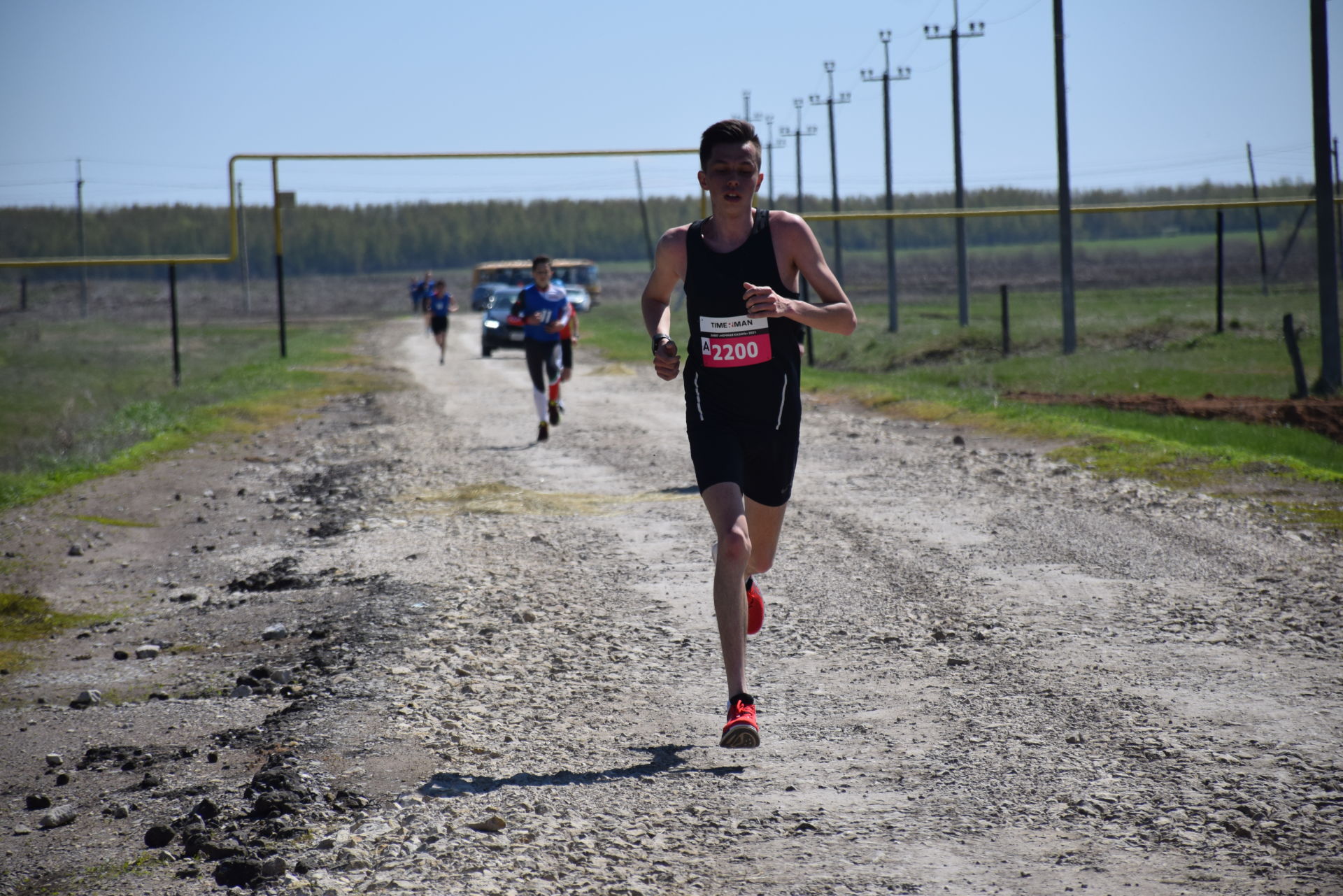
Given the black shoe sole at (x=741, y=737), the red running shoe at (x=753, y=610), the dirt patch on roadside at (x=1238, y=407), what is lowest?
the black shoe sole at (x=741, y=737)

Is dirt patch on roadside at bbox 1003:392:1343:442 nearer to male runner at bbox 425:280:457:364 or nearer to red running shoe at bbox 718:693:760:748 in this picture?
red running shoe at bbox 718:693:760:748

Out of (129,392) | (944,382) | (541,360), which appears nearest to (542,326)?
(541,360)

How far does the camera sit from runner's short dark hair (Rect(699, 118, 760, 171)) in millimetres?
4566

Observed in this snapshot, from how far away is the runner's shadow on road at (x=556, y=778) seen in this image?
4.00 metres

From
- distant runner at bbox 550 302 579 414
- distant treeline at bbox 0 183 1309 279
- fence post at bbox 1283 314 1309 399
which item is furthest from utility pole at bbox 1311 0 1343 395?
distant treeline at bbox 0 183 1309 279

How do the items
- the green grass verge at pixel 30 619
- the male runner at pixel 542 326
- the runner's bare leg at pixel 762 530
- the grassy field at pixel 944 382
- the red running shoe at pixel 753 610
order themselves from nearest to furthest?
the runner's bare leg at pixel 762 530
the red running shoe at pixel 753 610
the green grass verge at pixel 30 619
the grassy field at pixel 944 382
the male runner at pixel 542 326

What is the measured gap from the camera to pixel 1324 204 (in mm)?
16781

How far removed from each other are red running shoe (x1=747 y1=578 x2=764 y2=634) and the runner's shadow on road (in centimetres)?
89

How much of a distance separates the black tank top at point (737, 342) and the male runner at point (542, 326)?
932cm

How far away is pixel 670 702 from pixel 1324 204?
15.3 meters

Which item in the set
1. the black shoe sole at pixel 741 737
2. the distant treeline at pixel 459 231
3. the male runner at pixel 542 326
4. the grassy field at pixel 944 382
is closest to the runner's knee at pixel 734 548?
the black shoe sole at pixel 741 737

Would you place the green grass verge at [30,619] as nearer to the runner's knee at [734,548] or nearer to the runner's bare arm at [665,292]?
the runner's bare arm at [665,292]

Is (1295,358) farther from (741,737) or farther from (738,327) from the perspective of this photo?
(741,737)

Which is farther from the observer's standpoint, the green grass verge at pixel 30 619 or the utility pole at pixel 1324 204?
the utility pole at pixel 1324 204
